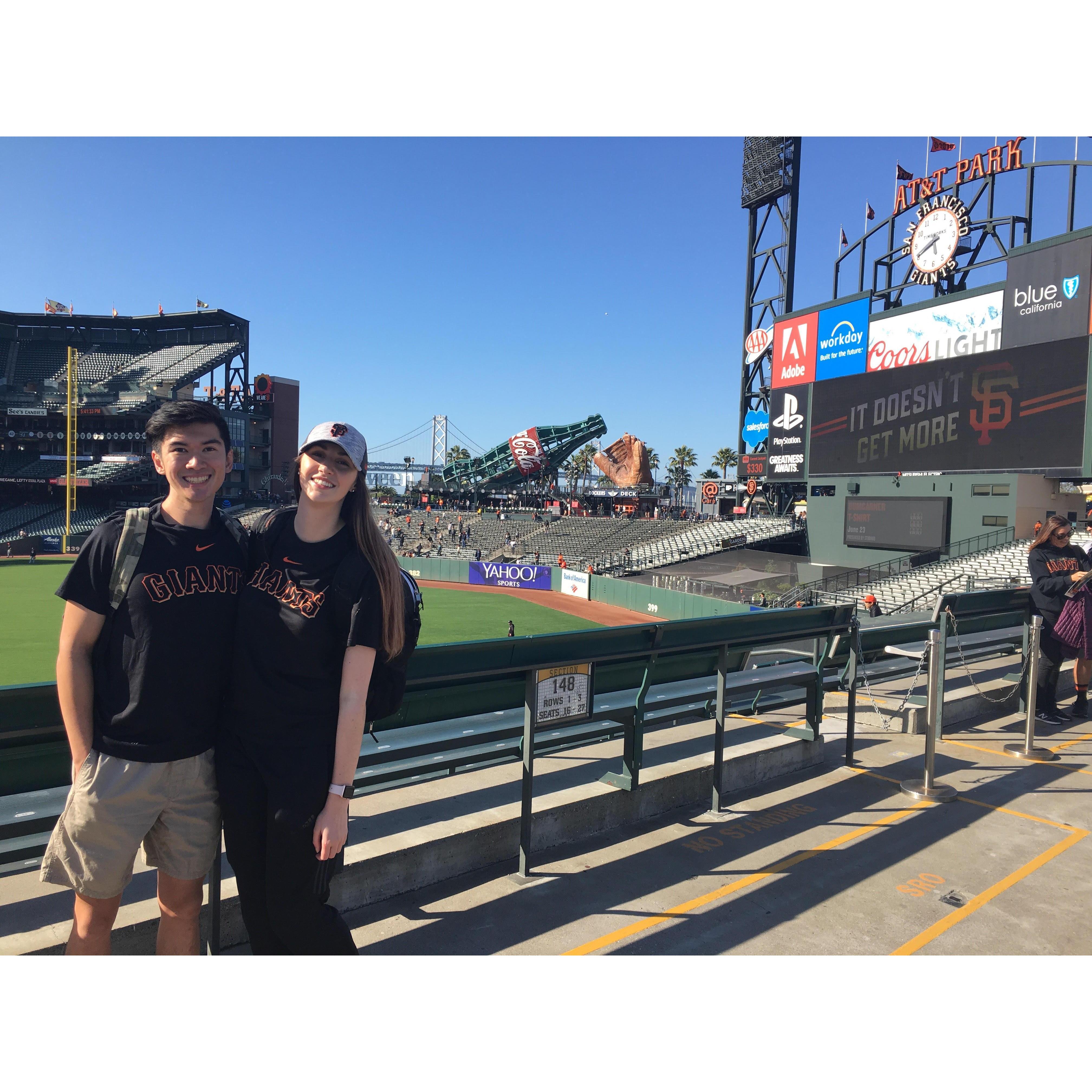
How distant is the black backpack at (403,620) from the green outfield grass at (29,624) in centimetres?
878

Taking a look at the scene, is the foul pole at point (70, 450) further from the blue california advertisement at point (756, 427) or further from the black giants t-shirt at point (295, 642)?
the black giants t-shirt at point (295, 642)

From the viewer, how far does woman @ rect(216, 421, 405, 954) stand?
2236 millimetres

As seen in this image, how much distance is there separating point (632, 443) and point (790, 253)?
1432 inches

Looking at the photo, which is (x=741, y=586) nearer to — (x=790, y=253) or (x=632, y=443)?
(x=790, y=253)

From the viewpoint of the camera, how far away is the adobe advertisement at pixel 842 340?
110 feet

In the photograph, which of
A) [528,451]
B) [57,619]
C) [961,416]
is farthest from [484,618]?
[528,451]

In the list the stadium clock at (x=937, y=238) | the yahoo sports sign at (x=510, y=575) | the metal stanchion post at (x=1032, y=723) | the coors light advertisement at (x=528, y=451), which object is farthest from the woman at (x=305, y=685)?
the coors light advertisement at (x=528, y=451)

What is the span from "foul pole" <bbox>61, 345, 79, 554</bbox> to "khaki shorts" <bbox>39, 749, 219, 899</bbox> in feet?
210

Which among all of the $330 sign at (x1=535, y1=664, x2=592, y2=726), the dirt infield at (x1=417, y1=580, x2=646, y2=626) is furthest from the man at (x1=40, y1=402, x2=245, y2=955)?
the dirt infield at (x1=417, y1=580, x2=646, y2=626)

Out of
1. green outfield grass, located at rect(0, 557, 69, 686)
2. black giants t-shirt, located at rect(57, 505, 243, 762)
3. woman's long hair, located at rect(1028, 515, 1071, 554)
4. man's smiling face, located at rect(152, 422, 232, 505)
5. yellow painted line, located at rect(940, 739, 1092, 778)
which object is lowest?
green outfield grass, located at rect(0, 557, 69, 686)

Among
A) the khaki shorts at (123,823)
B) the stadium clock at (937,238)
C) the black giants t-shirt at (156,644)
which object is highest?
the stadium clock at (937,238)

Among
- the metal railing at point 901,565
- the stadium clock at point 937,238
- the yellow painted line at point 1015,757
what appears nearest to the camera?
the yellow painted line at point 1015,757

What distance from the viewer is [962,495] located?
90.4 feet

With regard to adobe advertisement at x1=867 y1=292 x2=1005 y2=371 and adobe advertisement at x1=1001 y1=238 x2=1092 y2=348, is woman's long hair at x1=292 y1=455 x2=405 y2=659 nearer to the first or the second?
adobe advertisement at x1=1001 y1=238 x2=1092 y2=348
